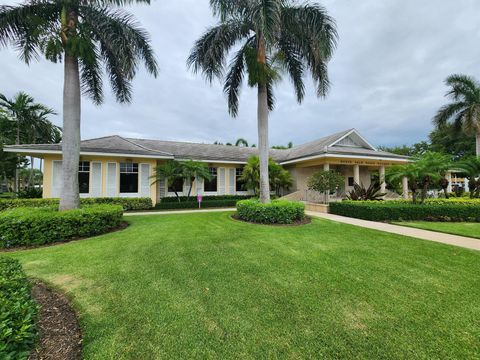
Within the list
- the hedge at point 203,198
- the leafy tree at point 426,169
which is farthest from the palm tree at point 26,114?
the leafy tree at point 426,169

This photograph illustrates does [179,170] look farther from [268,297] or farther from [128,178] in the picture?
[268,297]

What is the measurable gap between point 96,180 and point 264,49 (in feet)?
40.1

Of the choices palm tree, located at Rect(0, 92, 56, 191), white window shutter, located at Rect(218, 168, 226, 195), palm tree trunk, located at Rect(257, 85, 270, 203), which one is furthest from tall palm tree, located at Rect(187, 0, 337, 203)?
palm tree, located at Rect(0, 92, 56, 191)

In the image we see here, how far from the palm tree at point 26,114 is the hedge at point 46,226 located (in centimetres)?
1943

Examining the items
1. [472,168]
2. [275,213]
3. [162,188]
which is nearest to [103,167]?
[162,188]

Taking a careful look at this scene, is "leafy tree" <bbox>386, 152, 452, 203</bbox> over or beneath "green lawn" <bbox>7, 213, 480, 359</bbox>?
over

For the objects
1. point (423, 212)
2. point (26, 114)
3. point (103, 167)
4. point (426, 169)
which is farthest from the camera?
point (26, 114)

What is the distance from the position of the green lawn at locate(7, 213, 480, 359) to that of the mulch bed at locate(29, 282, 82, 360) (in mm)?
136

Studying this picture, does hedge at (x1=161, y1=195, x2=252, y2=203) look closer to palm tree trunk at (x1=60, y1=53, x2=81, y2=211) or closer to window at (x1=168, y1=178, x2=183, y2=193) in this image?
window at (x1=168, y1=178, x2=183, y2=193)

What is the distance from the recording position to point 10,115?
1948cm

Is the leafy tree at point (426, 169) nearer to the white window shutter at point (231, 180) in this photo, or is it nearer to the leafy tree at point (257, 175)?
the leafy tree at point (257, 175)

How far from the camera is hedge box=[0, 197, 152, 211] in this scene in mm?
11164

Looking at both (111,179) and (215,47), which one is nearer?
(215,47)

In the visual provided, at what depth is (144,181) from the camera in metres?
14.0
